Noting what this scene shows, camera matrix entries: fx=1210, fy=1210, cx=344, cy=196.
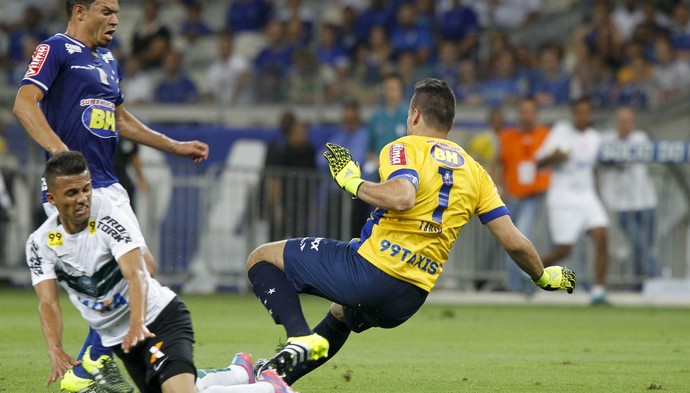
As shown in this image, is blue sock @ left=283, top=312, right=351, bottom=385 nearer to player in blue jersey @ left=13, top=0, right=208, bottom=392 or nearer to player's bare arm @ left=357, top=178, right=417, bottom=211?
player's bare arm @ left=357, top=178, right=417, bottom=211

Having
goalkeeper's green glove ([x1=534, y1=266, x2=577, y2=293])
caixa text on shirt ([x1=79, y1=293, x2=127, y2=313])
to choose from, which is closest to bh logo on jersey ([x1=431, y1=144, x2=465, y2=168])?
goalkeeper's green glove ([x1=534, y1=266, x2=577, y2=293])

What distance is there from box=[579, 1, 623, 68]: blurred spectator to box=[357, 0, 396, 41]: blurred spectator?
3263 mm

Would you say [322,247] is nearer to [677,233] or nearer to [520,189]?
[520,189]

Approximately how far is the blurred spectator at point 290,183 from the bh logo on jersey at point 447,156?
9708 millimetres

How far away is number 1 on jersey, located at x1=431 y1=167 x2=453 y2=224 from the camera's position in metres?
6.68

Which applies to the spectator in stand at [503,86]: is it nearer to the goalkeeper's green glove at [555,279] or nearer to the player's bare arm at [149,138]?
the player's bare arm at [149,138]

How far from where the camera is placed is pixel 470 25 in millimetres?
19969

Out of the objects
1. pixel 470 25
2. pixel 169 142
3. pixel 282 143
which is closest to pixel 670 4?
pixel 470 25

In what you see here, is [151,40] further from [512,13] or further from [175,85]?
[512,13]

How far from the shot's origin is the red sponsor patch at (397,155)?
661 centimetres

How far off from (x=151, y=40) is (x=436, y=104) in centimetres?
1469

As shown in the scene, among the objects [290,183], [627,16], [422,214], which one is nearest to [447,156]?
[422,214]

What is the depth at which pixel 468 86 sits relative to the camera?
731 inches

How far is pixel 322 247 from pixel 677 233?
35.1ft
